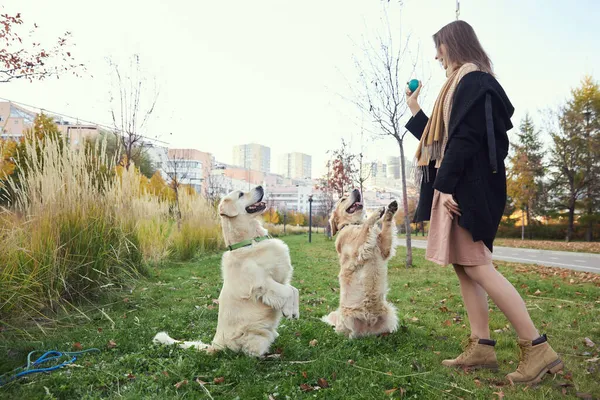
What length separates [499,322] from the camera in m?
4.49

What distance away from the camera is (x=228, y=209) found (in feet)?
11.9

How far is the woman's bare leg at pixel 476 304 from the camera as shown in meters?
3.00

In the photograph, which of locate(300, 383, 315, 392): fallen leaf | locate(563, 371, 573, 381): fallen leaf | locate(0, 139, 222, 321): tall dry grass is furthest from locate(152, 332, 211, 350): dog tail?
locate(563, 371, 573, 381): fallen leaf

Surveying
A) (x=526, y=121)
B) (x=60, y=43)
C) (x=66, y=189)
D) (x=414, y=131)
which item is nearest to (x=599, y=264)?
(x=414, y=131)

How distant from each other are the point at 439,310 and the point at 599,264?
8.99 meters

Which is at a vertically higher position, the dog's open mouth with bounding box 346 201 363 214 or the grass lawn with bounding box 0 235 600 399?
the dog's open mouth with bounding box 346 201 363 214

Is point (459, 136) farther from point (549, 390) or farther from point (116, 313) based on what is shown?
point (116, 313)

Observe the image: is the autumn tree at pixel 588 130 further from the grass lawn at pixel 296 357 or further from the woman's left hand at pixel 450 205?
the woman's left hand at pixel 450 205

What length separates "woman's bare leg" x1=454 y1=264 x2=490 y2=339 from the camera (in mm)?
3000

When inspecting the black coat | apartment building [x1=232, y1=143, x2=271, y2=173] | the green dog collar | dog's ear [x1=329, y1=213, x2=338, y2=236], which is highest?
apartment building [x1=232, y1=143, x2=271, y2=173]

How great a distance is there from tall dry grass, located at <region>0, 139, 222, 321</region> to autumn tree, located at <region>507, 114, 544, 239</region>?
1182 inches

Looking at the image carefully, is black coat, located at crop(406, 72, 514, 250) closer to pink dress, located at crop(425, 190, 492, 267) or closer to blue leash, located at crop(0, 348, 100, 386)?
pink dress, located at crop(425, 190, 492, 267)

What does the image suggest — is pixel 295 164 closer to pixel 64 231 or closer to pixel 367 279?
pixel 64 231

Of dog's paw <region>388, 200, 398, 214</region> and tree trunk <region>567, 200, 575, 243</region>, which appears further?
tree trunk <region>567, 200, 575, 243</region>
